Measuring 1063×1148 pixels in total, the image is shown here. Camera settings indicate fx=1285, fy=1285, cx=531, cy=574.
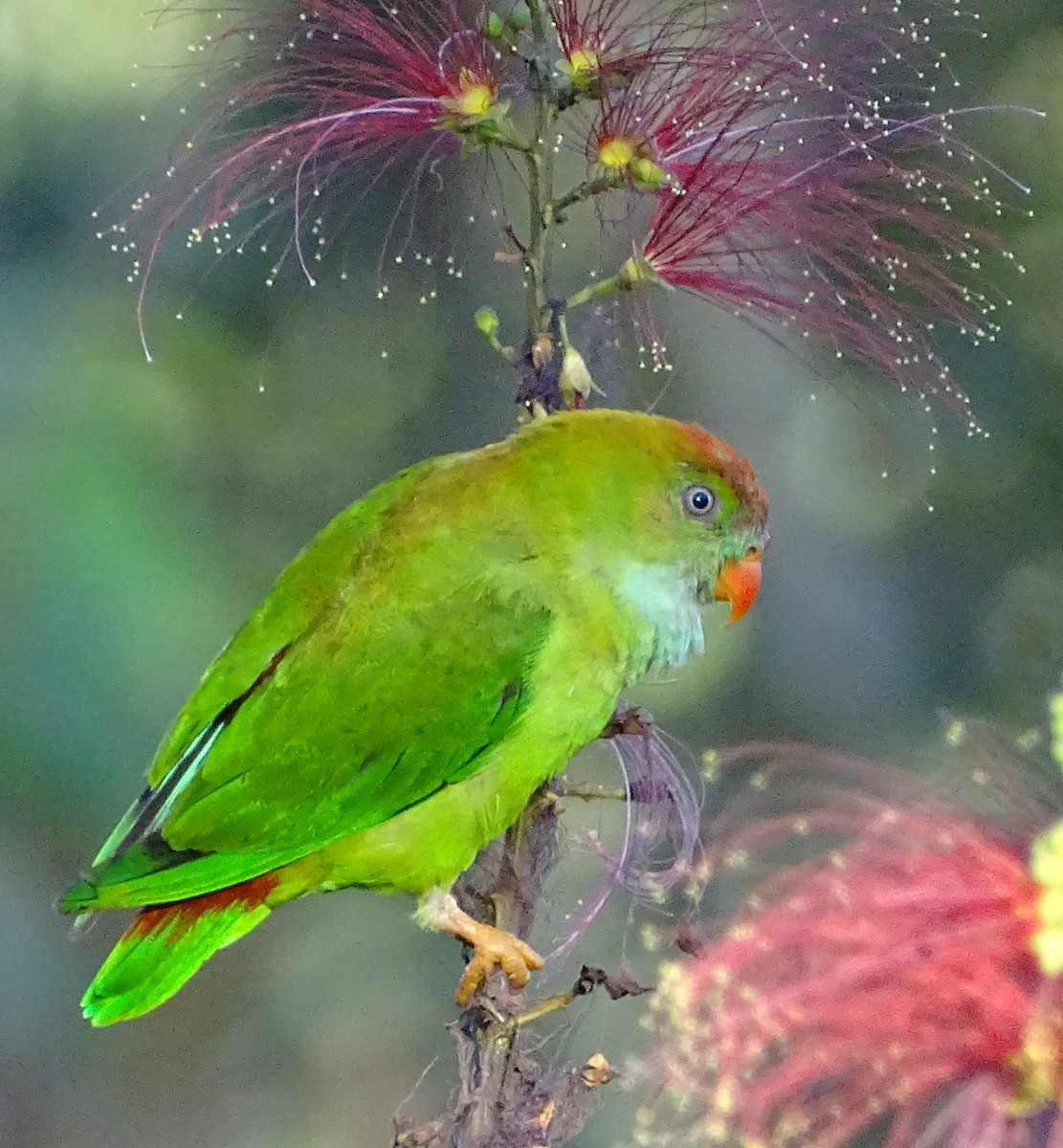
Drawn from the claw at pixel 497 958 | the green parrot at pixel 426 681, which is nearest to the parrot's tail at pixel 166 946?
the green parrot at pixel 426 681

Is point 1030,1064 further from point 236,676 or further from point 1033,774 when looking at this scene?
point 236,676

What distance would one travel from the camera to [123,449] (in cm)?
86

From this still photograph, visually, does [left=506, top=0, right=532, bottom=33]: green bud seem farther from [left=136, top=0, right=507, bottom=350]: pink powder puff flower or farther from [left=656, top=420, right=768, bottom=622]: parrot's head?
[left=656, top=420, right=768, bottom=622]: parrot's head

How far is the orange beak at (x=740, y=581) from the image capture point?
0.68 meters

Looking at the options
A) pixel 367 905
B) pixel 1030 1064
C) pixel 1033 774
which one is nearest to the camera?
pixel 1030 1064

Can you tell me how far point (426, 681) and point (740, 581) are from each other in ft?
0.59

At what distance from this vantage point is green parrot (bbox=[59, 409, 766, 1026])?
0.62 m

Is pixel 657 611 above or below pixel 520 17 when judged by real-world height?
below

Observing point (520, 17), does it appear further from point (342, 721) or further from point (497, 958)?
point (497, 958)

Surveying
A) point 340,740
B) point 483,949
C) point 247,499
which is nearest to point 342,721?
point 340,740

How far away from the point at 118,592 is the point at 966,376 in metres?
0.58

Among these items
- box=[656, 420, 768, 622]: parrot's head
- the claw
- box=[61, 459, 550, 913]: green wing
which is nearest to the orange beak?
box=[656, 420, 768, 622]: parrot's head

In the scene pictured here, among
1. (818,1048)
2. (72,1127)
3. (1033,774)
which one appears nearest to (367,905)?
(72,1127)

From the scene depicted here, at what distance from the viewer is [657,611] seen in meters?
0.67
